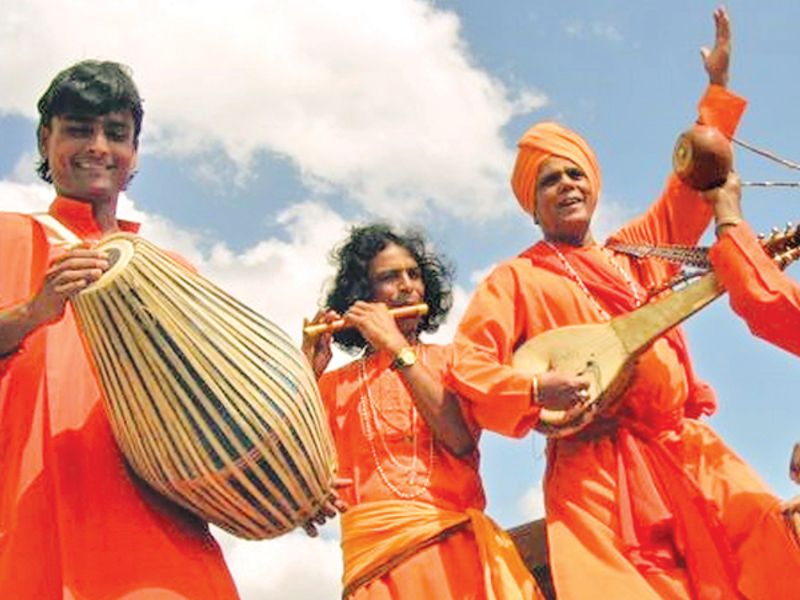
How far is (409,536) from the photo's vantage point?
4.10m

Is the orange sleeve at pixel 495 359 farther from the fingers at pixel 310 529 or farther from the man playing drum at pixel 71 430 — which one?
the man playing drum at pixel 71 430

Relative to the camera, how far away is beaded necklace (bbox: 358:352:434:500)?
13.9 ft

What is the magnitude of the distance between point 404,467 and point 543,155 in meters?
1.19

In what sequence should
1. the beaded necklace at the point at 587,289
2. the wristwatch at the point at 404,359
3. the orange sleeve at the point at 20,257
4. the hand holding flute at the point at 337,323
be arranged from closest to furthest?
the orange sleeve at the point at 20,257, the beaded necklace at the point at 587,289, the wristwatch at the point at 404,359, the hand holding flute at the point at 337,323

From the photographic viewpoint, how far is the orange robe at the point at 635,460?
12.0 ft

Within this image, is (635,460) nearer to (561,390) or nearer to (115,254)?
(561,390)

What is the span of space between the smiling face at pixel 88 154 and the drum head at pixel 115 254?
359 mm

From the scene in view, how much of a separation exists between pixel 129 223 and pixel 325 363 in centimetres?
149

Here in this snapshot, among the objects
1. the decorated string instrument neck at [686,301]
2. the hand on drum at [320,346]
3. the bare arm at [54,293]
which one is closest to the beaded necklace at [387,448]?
the hand on drum at [320,346]

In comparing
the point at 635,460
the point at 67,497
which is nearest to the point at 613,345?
the point at 635,460

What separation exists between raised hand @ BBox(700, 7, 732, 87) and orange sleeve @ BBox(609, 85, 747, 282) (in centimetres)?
5

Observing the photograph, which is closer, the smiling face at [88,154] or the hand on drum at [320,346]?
the smiling face at [88,154]

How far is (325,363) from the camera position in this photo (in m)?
4.75

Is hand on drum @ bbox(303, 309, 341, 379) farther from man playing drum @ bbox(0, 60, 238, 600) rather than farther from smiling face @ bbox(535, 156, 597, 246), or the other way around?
man playing drum @ bbox(0, 60, 238, 600)
